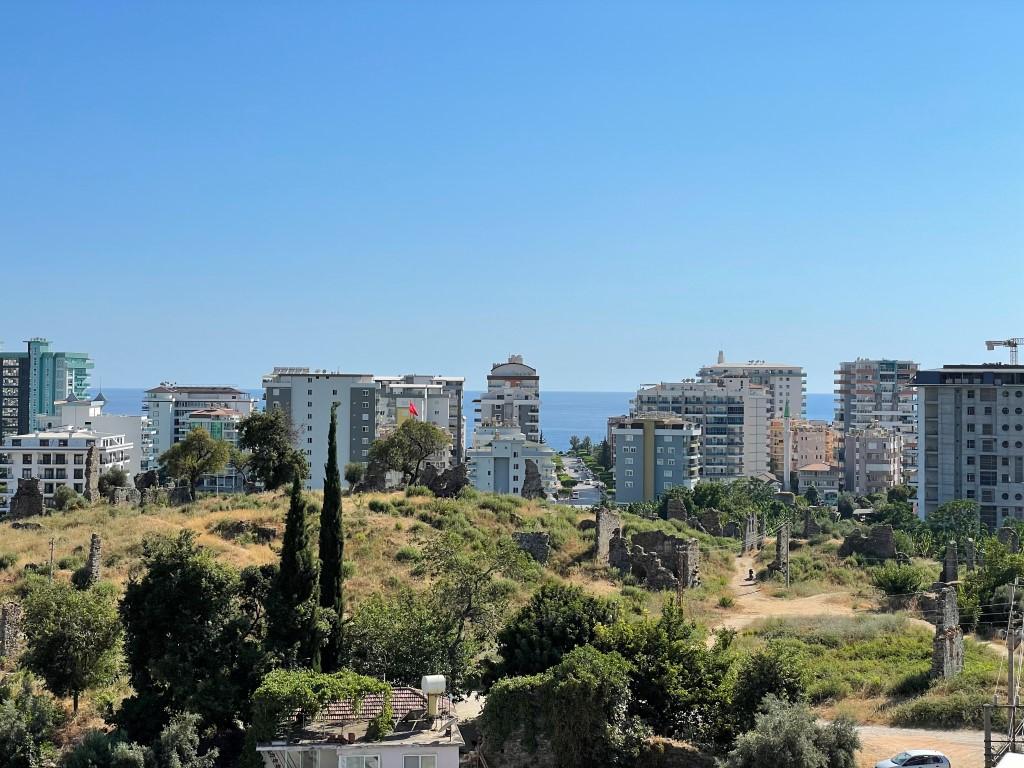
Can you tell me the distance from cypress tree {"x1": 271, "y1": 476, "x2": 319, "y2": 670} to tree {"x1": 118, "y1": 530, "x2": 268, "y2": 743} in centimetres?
79

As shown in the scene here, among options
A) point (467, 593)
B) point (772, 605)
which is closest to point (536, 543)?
point (772, 605)

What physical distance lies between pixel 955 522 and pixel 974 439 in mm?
17049

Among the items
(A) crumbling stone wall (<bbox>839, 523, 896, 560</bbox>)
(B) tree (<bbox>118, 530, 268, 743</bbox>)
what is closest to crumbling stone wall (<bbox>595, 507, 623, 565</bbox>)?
(A) crumbling stone wall (<bbox>839, 523, 896, 560</bbox>)

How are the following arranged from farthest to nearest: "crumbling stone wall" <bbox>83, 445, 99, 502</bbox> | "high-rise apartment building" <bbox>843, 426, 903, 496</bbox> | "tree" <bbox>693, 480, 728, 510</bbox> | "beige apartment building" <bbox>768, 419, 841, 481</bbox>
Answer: "beige apartment building" <bbox>768, 419, 841, 481</bbox> < "high-rise apartment building" <bbox>843, 426, 903, 496</bbox> < "tree" <bbox>693, 480, 728, 510</bbox> < "crumbling stone wall" <bbox>83, 445, 99, 502</bbox>

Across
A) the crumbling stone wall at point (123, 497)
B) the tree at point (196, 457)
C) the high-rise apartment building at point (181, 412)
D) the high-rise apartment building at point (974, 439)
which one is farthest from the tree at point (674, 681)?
the high-rise apartment building at point (181, 412)

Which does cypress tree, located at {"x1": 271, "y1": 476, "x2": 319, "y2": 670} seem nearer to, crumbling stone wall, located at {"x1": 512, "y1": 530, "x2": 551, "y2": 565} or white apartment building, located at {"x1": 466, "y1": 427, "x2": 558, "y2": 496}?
crumbling stone wall, located at {"x1": 512, "y1": 530, "x2": 551, "y2": 565}

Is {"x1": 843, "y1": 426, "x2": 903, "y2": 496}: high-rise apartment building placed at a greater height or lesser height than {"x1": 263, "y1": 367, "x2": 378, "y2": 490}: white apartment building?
lesser

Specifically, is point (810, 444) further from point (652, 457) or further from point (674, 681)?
point (674, 681)

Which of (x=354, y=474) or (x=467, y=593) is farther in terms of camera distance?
(x=354, y=474)

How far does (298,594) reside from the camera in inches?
1021

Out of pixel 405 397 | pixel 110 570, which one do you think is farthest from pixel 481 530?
pixel 405 397

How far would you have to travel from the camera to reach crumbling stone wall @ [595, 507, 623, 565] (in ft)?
149

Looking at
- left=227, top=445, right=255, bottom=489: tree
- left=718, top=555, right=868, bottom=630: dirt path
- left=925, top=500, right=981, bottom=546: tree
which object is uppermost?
left=227, top=445, right=255, bottom=489: tree

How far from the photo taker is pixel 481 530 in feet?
151
